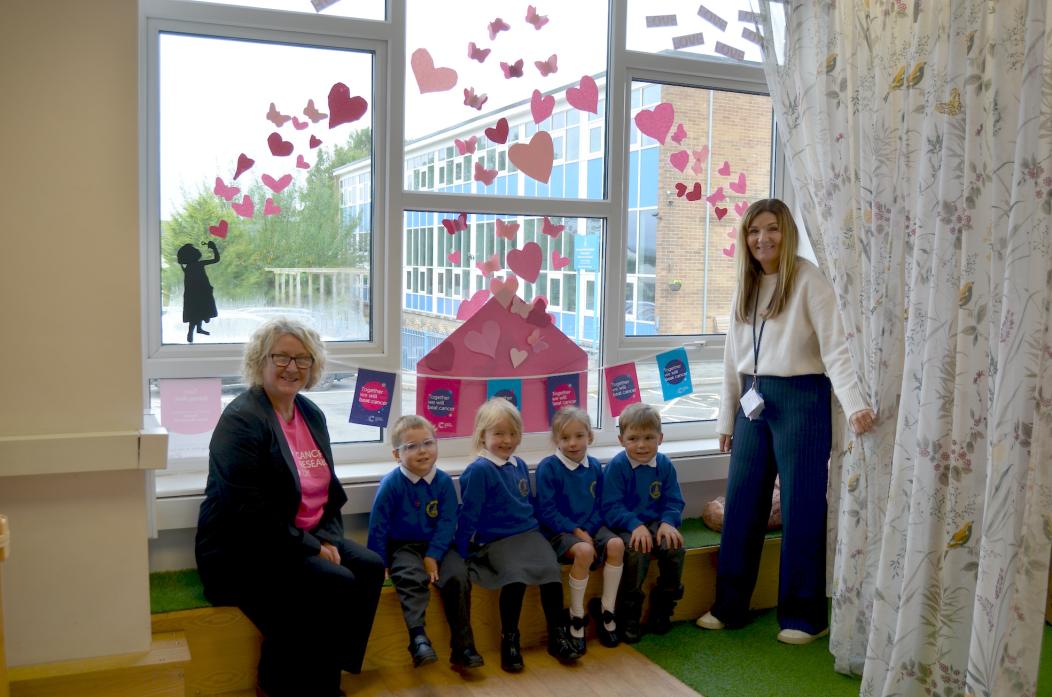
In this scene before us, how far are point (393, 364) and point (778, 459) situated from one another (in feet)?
4.29

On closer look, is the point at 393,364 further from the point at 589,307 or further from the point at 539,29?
the point at 539,29

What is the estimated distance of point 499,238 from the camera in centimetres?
346

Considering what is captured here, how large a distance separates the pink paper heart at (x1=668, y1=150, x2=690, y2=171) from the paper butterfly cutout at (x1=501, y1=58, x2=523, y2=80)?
2.29 ft

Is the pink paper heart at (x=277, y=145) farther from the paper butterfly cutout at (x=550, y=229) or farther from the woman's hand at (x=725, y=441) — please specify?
the woman's hand at (x=725, y=441)

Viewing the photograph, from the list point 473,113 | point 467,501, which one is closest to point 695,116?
point 473,113

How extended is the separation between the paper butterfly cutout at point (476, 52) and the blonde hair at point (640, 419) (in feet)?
4.23

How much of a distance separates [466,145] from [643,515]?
1394mm

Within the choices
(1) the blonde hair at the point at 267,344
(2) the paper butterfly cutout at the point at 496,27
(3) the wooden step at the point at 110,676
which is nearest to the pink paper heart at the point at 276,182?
(1) the blonde hair at the point at 267,344

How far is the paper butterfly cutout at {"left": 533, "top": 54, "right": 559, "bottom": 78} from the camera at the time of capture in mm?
3412

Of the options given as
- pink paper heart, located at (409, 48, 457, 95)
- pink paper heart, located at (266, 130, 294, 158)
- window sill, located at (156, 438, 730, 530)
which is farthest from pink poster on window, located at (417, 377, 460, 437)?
pink paper heart, located at (409, 48, 457, 95)

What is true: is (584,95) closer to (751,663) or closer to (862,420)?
(862,420)

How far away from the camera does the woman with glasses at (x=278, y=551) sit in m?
2.61

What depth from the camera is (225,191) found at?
9.97 feet

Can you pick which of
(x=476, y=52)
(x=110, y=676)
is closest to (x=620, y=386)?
(x=476, y=52)
